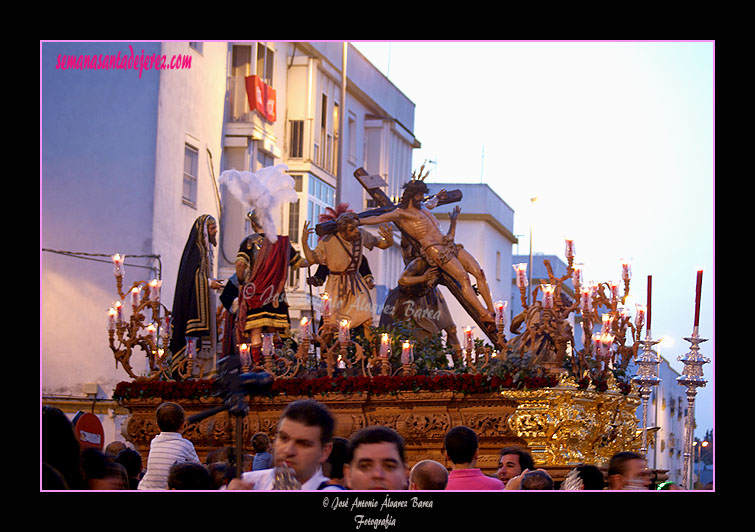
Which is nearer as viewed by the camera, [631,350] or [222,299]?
[631,350]

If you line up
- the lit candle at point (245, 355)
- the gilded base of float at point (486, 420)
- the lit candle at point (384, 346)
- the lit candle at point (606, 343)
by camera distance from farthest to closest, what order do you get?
the lit candle at point (384, 346) < the lit candle at point (606, 343) < the lit candle at point (245, 355) < the gilded base of float at point (486, 420)

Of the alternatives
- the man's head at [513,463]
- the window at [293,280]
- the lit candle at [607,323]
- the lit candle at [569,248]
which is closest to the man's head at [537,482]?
the man's head at [513,463]

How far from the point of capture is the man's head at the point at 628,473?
799 cm

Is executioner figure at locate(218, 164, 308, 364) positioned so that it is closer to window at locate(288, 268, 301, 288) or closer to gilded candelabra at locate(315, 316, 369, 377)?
gilded candelabra at locate(315, 316, 369, 377)

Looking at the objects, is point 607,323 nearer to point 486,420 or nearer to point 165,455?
point 486,420

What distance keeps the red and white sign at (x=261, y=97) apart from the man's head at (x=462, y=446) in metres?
18.6

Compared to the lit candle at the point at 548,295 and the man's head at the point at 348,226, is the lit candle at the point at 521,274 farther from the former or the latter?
the man's head at the point at 348,226

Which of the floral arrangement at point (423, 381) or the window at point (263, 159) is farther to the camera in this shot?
the window at point (263, 159)

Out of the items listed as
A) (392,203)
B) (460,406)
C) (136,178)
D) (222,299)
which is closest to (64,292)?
(136,178)

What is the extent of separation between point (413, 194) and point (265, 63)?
11.0 m

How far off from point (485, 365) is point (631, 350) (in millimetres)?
1943

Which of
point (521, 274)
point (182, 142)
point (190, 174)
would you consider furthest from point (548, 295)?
point (190, 174)
